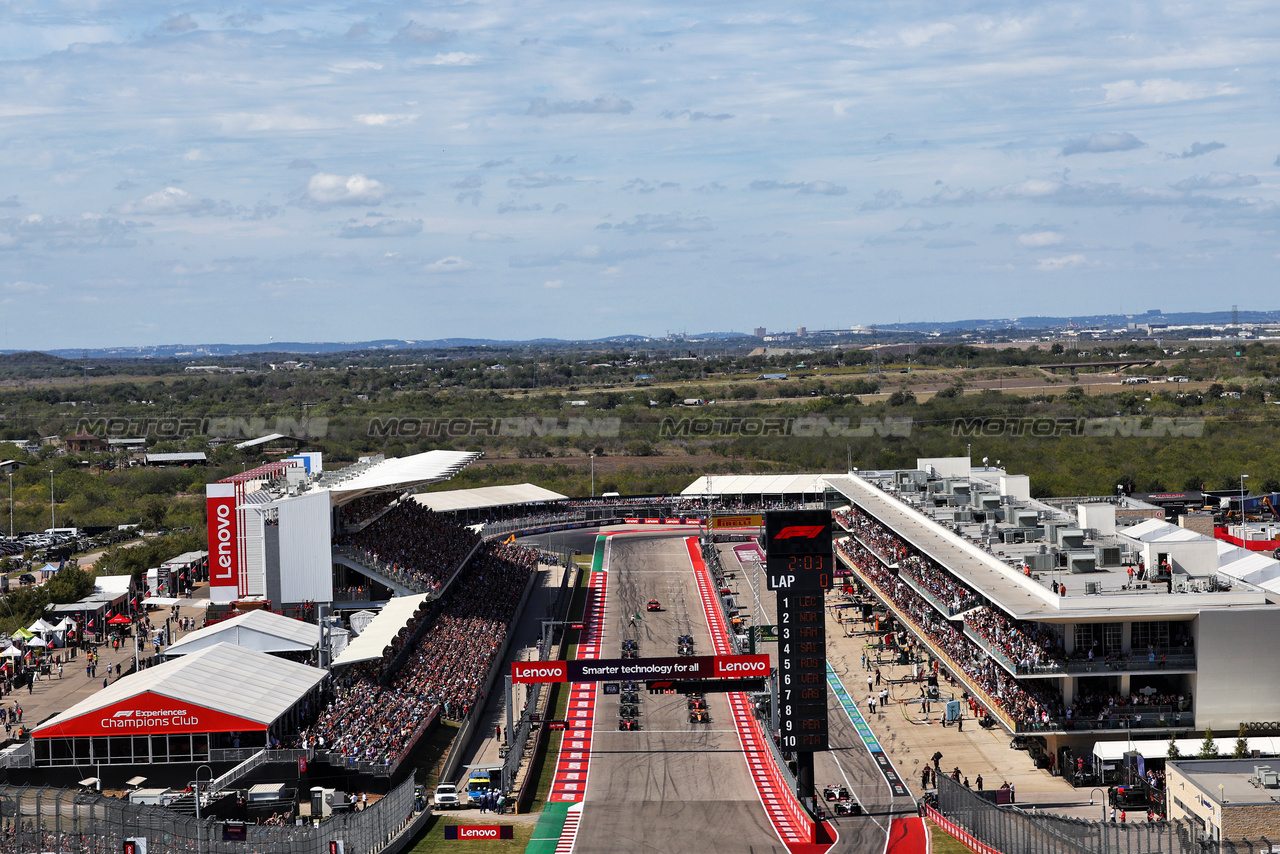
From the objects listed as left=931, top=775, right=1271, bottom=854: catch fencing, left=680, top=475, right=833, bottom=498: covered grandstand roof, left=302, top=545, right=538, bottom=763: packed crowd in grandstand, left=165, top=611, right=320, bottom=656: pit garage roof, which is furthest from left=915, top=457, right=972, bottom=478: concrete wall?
left=931, top=775, right=1271, bottom=854: catch fencing

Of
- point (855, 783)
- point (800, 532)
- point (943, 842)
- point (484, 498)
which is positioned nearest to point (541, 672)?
point (855, 783)

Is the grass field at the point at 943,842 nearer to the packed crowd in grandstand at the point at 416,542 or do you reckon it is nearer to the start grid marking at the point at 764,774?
the start grid marking at the point at 764,774

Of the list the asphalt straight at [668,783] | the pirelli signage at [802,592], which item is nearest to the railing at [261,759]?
the asphalt straight at [668,783]

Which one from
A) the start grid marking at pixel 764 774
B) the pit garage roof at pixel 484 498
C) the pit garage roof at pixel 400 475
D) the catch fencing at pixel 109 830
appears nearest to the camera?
the catch fencing at pixel 109 830

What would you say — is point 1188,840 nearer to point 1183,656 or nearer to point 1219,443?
point 1183,656

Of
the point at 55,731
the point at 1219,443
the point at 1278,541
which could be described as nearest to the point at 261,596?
the point at 55,731

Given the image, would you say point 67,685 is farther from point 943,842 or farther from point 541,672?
point 943,842

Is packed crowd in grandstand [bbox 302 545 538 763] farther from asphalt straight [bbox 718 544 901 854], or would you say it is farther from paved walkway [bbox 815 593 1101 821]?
paved walkway [bbox 815 593 1101 821]
